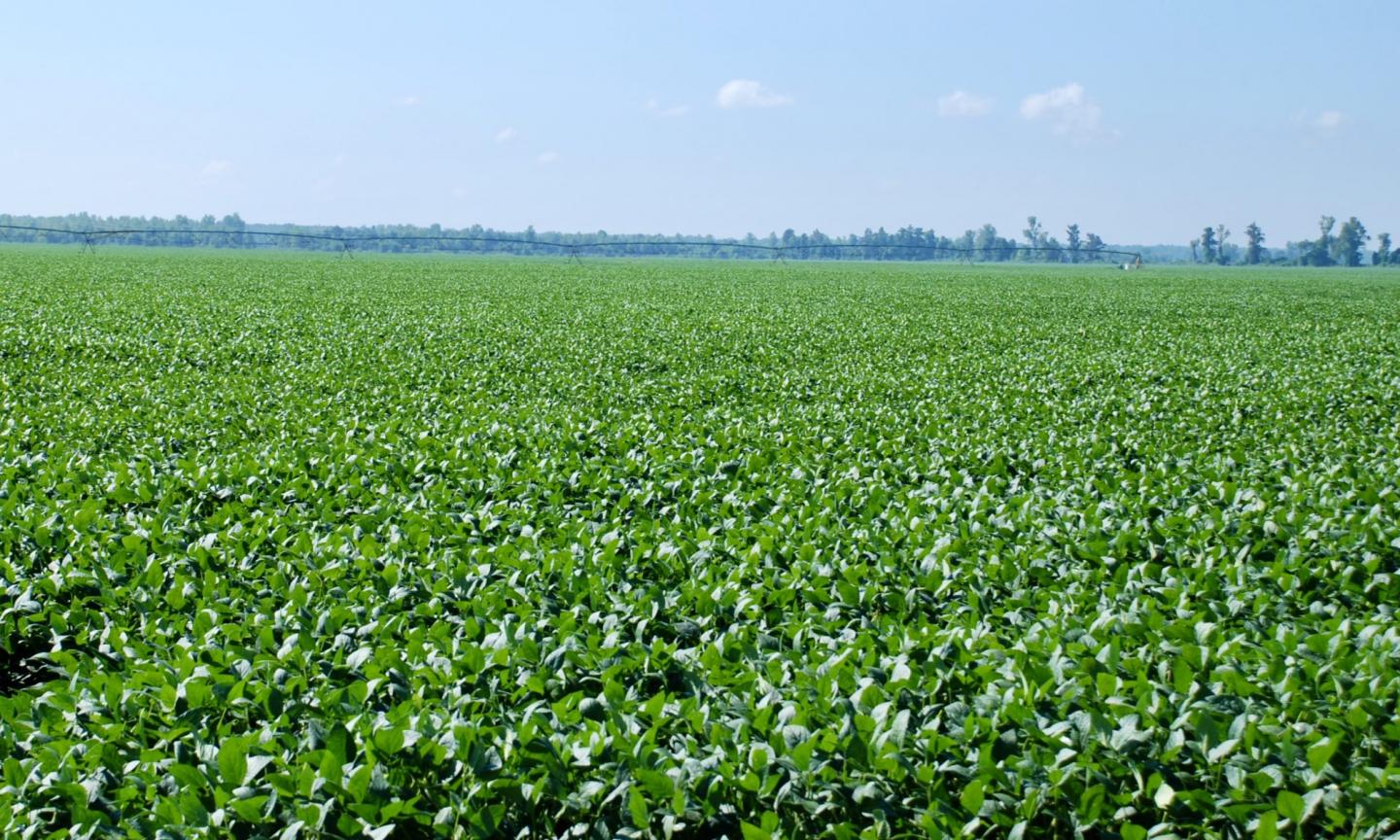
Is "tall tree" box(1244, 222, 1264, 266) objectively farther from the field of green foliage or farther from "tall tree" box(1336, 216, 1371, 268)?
the field of green foliage

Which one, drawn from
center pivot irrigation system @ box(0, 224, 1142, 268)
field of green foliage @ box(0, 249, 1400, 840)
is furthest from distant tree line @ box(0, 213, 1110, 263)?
field of green foliage @ box(0, 249, 1400, 840)

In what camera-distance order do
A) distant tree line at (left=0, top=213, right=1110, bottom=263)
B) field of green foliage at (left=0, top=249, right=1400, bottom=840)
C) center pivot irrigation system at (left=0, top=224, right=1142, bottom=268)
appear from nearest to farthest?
1. field of green foliage at (left=0, top=249, right=1400, bottom=840)
2. center pivot irrigation system at (left=0, top=224, right=1142, bottom=268)
3. distant tree line at (left=0, top=213, right=1110, bottom=263)

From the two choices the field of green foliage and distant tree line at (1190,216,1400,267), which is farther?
distant tree line at (1190,216,1400,267)

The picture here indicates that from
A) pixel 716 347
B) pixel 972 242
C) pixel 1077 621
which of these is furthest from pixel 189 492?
pixel 972 242

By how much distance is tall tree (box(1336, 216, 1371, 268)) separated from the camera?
480 feet

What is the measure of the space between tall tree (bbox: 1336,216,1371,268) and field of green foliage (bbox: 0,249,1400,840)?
505ft

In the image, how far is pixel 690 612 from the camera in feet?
17.9

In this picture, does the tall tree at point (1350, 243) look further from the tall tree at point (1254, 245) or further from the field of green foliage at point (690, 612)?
the field of green foliage at point (690, 612)

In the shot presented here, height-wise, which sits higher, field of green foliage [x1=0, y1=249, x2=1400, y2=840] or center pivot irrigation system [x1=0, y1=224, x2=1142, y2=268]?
center pivot irrigation system [x1=0, y1=224, x2=1142, y2=268]

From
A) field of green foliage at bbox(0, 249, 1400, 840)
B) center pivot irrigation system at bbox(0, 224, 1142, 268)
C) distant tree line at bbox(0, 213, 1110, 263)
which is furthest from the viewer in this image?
distant tree line at bbox(0, 213, 1110, 263)

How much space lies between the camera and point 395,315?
2531cm

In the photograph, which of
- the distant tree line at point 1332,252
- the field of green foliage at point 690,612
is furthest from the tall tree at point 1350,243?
the field of green foliage at point 690,612

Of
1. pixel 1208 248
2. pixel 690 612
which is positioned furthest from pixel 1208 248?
pixel 690 612

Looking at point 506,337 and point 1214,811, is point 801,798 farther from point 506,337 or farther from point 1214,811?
point 506,337
